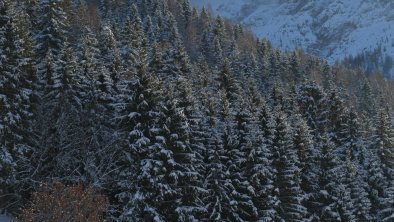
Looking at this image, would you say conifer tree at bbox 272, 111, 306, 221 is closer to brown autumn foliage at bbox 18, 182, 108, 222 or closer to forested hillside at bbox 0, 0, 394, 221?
forested hillside at bbox 0, 0, 394, 221

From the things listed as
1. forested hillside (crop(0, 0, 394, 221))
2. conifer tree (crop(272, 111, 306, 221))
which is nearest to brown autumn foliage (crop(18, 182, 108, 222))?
forested hillside (crop(0, 0, 394, 221))

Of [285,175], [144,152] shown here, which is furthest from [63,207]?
[285,175]

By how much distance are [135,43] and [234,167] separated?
3017 cm

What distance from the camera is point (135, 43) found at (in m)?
63.2

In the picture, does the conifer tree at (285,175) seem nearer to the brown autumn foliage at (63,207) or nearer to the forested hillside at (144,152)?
the forested hillside at (144,152)

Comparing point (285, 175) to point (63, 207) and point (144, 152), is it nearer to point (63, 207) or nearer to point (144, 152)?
point (144, 152)

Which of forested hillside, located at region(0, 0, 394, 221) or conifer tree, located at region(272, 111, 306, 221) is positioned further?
conifer tree, located at region(272, 111, 306, 221)

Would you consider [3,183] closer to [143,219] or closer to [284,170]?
[143,219]

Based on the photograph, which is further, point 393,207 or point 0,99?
point 393,207

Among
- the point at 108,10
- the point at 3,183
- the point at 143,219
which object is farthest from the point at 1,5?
the point at 108,10

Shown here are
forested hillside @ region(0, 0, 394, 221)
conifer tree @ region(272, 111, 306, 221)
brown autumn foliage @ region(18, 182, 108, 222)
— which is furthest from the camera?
conifer tree @ region(272, 111, 306, 221)

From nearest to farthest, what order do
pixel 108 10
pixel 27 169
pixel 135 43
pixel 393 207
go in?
pixel 27 169 → pixel 393 207 → pixel 135 43 → pixel 108 10

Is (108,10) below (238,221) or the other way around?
the other way around

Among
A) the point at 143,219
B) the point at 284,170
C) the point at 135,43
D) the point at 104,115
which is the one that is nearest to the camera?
the point at 143,219
